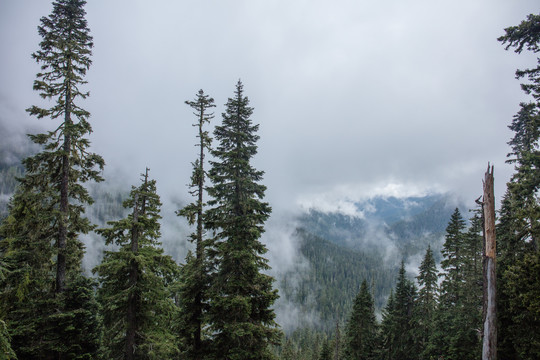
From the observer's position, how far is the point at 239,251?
12852 millimetres

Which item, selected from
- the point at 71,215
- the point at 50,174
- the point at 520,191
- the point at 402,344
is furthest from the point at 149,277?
the point at 402,344

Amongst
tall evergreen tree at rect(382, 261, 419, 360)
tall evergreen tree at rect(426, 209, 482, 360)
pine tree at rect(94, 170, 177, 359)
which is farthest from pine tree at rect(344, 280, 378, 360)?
pine tree at rect(94, 170, 177, 359)

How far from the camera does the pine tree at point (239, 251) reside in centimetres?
1258

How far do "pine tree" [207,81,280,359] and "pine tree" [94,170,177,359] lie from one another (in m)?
2.42

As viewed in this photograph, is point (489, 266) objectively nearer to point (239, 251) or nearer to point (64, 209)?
point (239, 251)

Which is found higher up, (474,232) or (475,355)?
(474,232)

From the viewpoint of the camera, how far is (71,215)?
13.3 meters

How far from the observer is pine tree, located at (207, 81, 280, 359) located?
12.6 meters

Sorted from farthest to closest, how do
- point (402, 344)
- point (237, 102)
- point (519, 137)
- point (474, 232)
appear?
1. point (402, 344)
2. point (474, 232)
3. point (519, 137)
4. point (237, 102)

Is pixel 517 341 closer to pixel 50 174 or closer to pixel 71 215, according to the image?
pixel 71 215

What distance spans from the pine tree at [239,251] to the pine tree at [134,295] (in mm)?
2418

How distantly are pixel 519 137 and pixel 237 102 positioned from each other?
21.3m

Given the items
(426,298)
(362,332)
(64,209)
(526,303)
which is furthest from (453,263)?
(64,209)

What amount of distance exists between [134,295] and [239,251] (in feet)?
16.3
